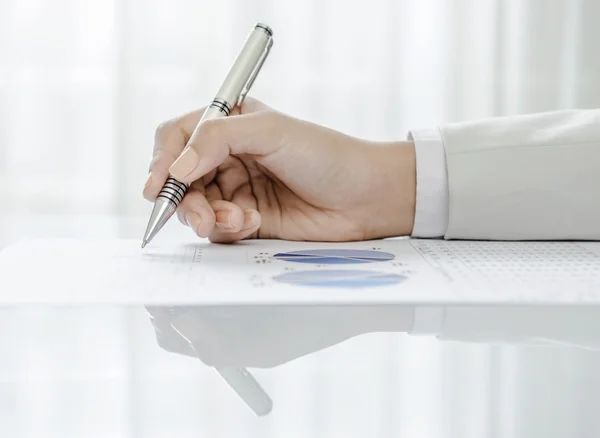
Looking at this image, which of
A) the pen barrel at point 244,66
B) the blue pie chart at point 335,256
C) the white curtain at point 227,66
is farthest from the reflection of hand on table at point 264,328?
the white curtain at point 227,66

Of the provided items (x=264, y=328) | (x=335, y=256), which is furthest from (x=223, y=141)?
(x=264, y=328)

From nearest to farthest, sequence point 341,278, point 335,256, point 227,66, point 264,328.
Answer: point 264,328
point 341,278
point 335,256
point 227,66

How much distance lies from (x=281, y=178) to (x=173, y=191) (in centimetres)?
13

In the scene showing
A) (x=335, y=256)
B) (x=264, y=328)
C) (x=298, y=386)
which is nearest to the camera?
(x=298, y=386)

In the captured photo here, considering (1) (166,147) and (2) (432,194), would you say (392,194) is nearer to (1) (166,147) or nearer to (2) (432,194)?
(2) (432,194)

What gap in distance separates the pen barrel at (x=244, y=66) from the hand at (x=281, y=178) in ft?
0.07

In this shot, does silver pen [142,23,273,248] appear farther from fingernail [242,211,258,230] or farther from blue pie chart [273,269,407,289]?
blue pie chart [273,269,407,289]

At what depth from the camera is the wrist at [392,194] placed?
2.77ft

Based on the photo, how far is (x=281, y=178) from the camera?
2.76ft

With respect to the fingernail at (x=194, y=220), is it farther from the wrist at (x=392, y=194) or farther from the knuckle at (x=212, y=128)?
the wrist at (x=392, y=194)

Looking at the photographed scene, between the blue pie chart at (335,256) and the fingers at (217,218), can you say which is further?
the fingers at (217,218)

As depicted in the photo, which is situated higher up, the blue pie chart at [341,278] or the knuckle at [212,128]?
the knuckle at [212,128]

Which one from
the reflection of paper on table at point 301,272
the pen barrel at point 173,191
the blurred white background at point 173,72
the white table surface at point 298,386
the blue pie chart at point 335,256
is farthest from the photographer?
the blurred white background at point 173,72

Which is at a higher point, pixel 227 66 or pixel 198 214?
pixel 227 66
